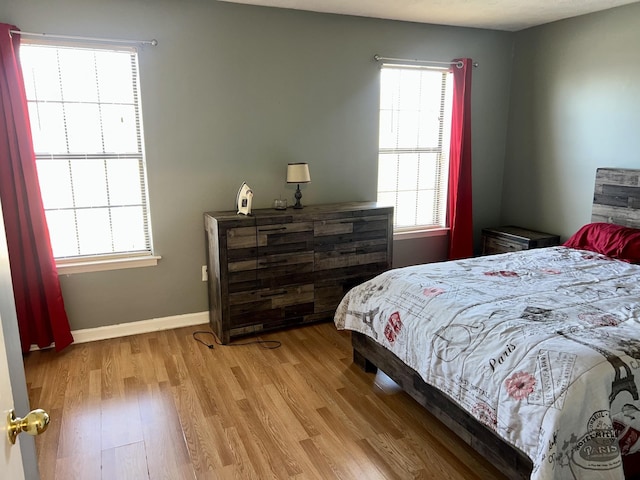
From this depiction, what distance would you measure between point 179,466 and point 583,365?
5.89ft

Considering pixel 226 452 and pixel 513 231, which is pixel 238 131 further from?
pixel 513 231

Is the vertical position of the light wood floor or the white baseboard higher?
the white baseboard

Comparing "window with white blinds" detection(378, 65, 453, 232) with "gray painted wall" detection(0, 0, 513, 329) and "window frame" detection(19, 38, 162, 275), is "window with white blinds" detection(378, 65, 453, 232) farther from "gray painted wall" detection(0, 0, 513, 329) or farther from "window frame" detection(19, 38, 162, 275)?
"window frame" detection(19, 38, 162, 275)

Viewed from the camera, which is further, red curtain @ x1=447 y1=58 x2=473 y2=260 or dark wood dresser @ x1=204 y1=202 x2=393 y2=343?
red curtain @ x1=447 y1=58 x2=473 y2=260

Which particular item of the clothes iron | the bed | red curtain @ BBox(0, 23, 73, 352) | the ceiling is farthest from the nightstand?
red curtain @ BBox(0, 23, 73, 352)

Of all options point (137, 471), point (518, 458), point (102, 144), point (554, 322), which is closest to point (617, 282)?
point (554, 322)

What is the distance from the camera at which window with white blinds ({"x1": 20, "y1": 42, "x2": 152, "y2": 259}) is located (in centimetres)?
319

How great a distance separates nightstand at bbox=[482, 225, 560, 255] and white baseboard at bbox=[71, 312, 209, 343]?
2.75m

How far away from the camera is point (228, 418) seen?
255 cm

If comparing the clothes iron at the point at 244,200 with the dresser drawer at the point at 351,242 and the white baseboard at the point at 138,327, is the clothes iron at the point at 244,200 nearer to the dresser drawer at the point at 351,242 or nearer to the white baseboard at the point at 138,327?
the dresser drawer at the point at 351,242

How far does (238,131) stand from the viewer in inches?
145

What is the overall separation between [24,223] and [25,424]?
2596 mm

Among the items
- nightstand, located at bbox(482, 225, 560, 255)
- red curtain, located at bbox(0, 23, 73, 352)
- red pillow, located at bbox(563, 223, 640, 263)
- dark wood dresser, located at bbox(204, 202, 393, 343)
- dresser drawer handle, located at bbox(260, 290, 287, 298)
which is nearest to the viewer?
red curtain, located at bbox(0, 23, 73, 352)

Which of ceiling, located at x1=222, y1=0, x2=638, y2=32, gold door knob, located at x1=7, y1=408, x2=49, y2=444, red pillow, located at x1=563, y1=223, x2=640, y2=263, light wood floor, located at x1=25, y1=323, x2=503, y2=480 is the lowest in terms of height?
light wood floor, located at x1=25, y1=323, x2=503, y2=480
